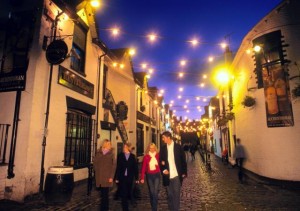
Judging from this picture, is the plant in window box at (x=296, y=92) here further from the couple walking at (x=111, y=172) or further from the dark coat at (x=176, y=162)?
the couple walking at (x=111, y=172)

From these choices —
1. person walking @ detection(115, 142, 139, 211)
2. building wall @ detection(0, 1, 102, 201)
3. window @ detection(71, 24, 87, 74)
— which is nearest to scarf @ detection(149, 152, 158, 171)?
person walking @ detection(115, 142, 139, 211)

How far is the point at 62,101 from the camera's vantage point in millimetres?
9664

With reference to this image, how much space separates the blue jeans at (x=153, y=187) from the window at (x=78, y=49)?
21.5 ft

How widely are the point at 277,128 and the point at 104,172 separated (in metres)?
7.94

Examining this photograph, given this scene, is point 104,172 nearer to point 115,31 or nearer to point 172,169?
point 172,169

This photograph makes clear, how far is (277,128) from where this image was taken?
34.8 ft

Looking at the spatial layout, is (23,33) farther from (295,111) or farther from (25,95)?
(295,111)

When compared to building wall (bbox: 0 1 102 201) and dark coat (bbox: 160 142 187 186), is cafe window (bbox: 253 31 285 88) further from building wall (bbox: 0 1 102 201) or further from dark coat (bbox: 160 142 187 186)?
building wall (bbox: 0 1 102 201)

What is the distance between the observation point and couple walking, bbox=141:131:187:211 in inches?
225

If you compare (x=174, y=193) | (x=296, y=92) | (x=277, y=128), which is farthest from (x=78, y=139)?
(x=296, y=92)

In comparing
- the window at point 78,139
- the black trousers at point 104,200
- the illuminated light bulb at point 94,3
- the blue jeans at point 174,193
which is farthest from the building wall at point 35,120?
the blue jeans at point 174,193

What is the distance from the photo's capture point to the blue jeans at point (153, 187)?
19.6 ft

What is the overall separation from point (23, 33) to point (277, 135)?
10.9m

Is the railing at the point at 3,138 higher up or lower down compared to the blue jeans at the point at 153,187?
higher up
